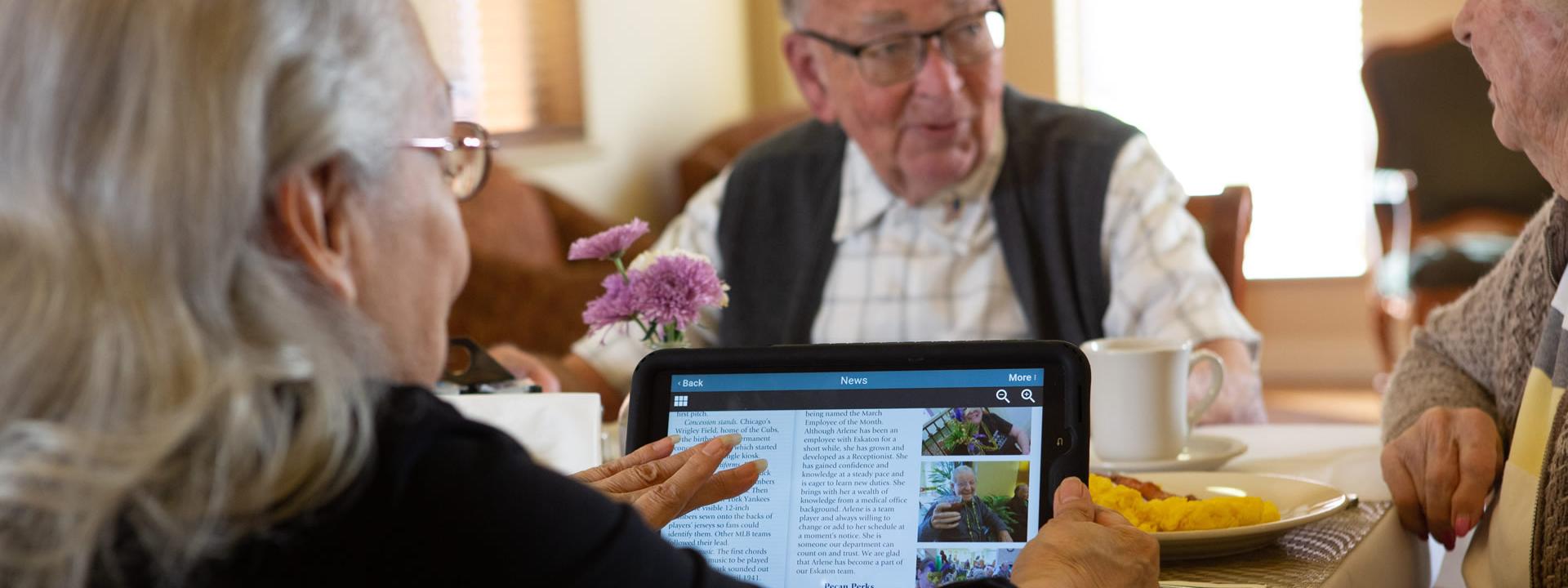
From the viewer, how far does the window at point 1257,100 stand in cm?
521

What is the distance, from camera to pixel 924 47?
6.11 ft

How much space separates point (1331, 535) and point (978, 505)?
328 mm

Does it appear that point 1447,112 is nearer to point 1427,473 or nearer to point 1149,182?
point 1149,182

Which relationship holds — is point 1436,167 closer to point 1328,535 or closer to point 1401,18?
point 1401,18

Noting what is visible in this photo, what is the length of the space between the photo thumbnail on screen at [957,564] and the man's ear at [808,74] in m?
1.23

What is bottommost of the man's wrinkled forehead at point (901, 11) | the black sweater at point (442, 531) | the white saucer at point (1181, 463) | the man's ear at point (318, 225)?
the white saucer at point (1181, 463)

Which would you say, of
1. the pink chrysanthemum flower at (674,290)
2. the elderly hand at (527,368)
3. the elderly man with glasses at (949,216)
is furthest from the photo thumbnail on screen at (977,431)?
the elderly man with glasses at (949,216)

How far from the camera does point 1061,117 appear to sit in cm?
200

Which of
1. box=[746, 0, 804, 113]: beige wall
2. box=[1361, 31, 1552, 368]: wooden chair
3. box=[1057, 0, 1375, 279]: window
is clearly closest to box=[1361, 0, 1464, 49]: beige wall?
box=[1057, 0, 1375, 279]: window

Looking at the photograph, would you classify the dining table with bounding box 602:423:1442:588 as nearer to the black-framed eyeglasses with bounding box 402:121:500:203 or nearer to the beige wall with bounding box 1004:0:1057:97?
the black-framed eyeglasses with bounding box 402:121:500:203

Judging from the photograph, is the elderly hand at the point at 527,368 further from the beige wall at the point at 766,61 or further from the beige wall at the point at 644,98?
the beige wall at the point at 766,61

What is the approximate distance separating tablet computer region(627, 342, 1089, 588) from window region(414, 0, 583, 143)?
301cm

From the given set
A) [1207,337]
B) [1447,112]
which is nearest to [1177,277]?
[1207,337]

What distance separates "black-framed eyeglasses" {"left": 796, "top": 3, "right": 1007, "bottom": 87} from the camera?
186 centimetres
